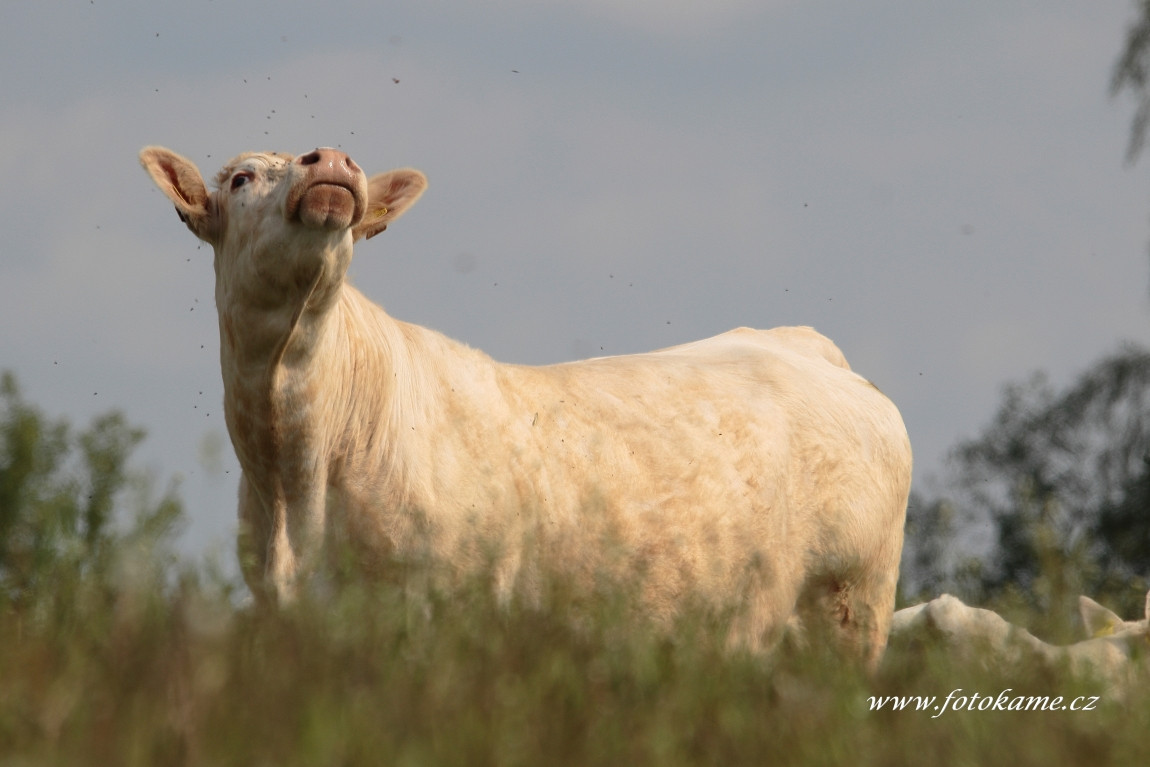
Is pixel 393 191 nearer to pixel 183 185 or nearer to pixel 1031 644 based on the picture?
pixel 183 185

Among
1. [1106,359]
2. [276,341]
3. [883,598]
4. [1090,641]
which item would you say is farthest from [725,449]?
[1106,359]

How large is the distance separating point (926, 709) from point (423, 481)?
2.59 m

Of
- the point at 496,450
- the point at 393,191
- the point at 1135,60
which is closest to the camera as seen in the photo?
the point at 496,450

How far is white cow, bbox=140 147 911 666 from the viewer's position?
5332 millimetres

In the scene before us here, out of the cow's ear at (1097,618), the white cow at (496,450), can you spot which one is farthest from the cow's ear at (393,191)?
the cow's ear at (1097,618)

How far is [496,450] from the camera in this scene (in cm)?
595

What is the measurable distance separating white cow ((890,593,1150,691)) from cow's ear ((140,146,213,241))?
11.6 ft

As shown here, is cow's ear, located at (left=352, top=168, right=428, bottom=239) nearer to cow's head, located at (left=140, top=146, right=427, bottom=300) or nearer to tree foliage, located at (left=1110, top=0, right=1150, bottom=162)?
cow's head, located at (left=140, top=146, right=427, bottom=300)

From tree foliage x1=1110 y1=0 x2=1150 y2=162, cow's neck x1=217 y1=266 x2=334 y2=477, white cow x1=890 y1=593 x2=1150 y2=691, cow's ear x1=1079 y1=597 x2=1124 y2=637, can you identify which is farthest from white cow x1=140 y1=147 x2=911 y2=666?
tree foliage x1=1110 y1=0 x2=1150 y2=162

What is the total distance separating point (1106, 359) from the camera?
19.6m

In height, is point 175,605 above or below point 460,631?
above

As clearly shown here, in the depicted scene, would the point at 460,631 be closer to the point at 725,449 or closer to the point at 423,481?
the point at 423,481

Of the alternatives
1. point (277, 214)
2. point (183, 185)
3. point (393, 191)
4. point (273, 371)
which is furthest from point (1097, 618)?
point (183, 185)

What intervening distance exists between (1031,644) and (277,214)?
324 centimetres
